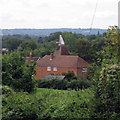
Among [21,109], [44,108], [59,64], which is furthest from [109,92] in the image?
[59,64]

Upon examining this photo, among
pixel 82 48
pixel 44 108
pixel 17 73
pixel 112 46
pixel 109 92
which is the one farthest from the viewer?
pixel 82 48

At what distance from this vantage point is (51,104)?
13.0 feet

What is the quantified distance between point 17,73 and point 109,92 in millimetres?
5801

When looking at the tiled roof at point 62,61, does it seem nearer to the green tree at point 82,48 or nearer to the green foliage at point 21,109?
the green tree at point 82,48

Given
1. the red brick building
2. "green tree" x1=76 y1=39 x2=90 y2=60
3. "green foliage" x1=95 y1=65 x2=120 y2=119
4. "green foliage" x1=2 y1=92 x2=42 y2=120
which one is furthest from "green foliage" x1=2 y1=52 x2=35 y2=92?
"green tree" x1=76 y1=39 x2=90 y2=60

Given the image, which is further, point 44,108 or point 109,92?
point 44,108

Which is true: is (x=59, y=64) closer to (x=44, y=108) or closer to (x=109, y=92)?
(x=44, y=108)

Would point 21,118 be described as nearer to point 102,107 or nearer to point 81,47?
point 102,107

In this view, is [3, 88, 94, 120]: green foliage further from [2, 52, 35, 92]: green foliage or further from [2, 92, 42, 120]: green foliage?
[2, 52, 35, 92]: green foliage

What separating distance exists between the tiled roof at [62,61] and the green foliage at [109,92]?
23.2 metres

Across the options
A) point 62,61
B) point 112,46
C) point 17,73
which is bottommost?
point 17,73

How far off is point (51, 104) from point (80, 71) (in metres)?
22.3

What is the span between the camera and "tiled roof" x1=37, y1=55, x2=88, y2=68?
27.2 meters

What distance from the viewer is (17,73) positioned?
8688mm
